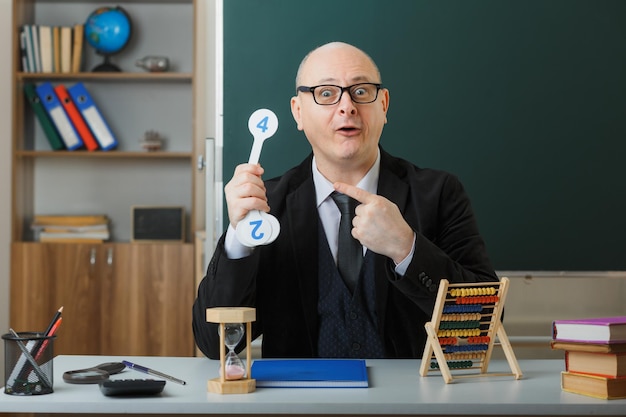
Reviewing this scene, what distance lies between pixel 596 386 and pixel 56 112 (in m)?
3.78

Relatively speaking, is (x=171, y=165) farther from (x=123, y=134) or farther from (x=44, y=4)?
(x=44, y=4)

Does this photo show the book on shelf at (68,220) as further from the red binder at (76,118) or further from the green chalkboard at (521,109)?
the green chalkboard at (521,109)

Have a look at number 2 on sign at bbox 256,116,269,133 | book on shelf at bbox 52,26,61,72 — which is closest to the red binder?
book on shelf at bbox 52,26,61,72

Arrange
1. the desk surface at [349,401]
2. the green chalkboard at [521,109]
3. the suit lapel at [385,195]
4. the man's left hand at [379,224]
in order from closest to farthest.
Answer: the desk surface at [349,401], the man's left hand at [379,224], the suit lapel at [385,195], the green chalkboard at [521,109]

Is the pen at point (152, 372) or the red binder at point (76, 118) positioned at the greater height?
the red binder at point (76, 118)

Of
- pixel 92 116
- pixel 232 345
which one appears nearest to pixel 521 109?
pixel 232 345

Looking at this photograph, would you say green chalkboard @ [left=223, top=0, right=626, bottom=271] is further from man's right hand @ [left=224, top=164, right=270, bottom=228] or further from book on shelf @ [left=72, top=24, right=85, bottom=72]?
book on shelf @ [left=72, top=24, right=85, bottom=72]

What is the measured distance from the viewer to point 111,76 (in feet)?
15.1

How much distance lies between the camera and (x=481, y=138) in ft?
10.4

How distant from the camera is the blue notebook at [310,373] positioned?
1.52 meters

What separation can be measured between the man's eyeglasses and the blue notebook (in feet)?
2.56

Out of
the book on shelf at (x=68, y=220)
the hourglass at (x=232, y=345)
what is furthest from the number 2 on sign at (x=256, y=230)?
the book on shelf at (x=68, y=220)

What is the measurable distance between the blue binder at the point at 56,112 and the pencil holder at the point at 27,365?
129 inches

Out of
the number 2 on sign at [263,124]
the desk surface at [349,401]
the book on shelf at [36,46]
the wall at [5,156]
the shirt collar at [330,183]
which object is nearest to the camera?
the desk surface at [349,401]
